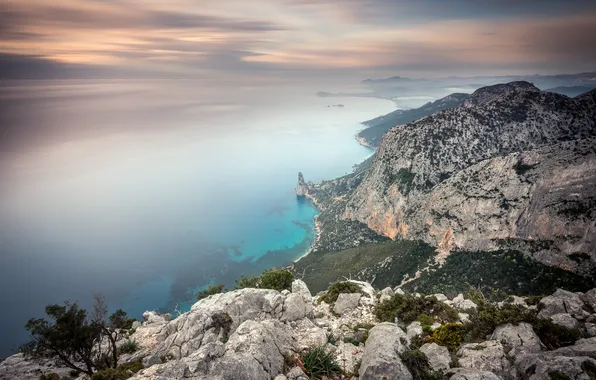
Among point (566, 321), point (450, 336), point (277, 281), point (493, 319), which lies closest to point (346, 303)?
point (277, 281)

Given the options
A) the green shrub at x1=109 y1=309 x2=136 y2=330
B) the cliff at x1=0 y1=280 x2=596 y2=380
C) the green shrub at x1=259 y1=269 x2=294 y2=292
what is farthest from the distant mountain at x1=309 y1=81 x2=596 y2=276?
the green shrub at x1=109 y1=309 x2=136 y2=330

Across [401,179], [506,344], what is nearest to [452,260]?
[401,179]

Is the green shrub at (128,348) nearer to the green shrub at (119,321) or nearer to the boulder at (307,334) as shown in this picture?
the green shrub at (119,321)

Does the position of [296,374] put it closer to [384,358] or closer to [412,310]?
[384,358]

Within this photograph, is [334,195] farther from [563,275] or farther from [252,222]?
[563,275]

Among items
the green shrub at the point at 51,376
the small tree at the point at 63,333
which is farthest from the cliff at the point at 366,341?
the small tree at the point at 63,333

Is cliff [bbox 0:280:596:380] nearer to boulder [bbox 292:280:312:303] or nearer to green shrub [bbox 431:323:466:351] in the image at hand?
green shrub [bbox 431:323:466:351]
